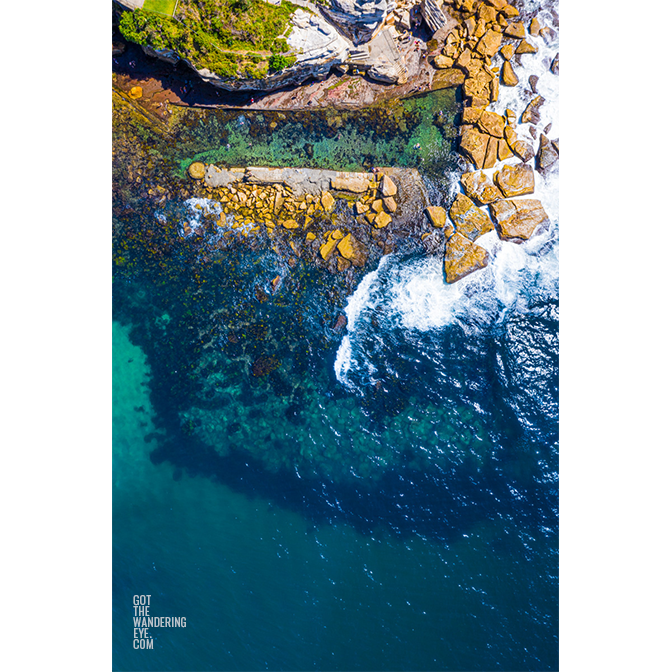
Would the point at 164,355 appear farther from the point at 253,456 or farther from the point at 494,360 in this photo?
the point at 494,360

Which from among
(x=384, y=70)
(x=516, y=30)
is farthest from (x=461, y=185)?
(x=516, y=30)

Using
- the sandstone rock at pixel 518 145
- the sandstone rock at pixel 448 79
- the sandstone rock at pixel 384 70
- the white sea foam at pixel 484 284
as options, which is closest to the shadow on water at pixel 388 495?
the white sea foam at pixel 484 284

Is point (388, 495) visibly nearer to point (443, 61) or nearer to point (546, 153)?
point (546, 153)

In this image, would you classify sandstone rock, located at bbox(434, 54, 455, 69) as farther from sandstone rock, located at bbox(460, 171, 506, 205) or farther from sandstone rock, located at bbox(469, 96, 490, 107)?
sandstone rock, located at bbox(460, 171, 506, 205)

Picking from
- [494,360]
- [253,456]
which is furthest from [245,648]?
[494,360]

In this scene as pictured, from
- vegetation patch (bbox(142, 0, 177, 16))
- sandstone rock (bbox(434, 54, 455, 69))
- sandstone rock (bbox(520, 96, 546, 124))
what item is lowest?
sandstone rock (bbox(520, 96, 546, 124))

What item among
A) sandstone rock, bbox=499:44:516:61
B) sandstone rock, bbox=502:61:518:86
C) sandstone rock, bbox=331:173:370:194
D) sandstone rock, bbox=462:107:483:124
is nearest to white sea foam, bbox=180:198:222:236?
sandstone rock, bbox=331:173:370:194
